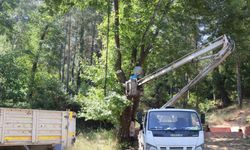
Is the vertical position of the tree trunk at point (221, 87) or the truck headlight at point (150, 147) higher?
the tree trunk at point (221, 87)

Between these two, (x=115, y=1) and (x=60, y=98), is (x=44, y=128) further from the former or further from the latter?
(x=60, y=98)

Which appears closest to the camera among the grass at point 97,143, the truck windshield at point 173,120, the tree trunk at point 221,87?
the truck windshield at point 173,120

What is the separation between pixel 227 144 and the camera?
2195 centimetres

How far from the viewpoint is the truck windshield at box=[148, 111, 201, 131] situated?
1352 centimetres

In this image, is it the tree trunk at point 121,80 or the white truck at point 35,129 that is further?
the tree trunk at point 121,80

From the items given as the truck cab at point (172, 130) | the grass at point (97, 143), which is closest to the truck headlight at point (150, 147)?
the truck cab at point (172, 130)

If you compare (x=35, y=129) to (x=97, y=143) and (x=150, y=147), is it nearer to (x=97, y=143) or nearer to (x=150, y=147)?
(x=150, y=147)

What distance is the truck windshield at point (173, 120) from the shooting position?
13523 millimetres

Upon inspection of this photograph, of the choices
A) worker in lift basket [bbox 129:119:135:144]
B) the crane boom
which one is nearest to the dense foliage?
worker in lift basket [bbox 129:119:135:144]

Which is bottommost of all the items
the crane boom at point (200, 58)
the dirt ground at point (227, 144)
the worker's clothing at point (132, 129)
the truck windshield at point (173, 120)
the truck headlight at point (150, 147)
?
the dirt ground at point (227, 144)

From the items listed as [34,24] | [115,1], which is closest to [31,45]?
[34,24]

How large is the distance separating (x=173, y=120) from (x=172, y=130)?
63 cm

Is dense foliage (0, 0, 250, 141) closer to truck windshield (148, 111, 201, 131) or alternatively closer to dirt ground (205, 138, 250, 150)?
dirt ground (205, 138, 250, 150)

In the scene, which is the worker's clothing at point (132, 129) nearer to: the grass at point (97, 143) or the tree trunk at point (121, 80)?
the tree trunk at point (121, 80)
